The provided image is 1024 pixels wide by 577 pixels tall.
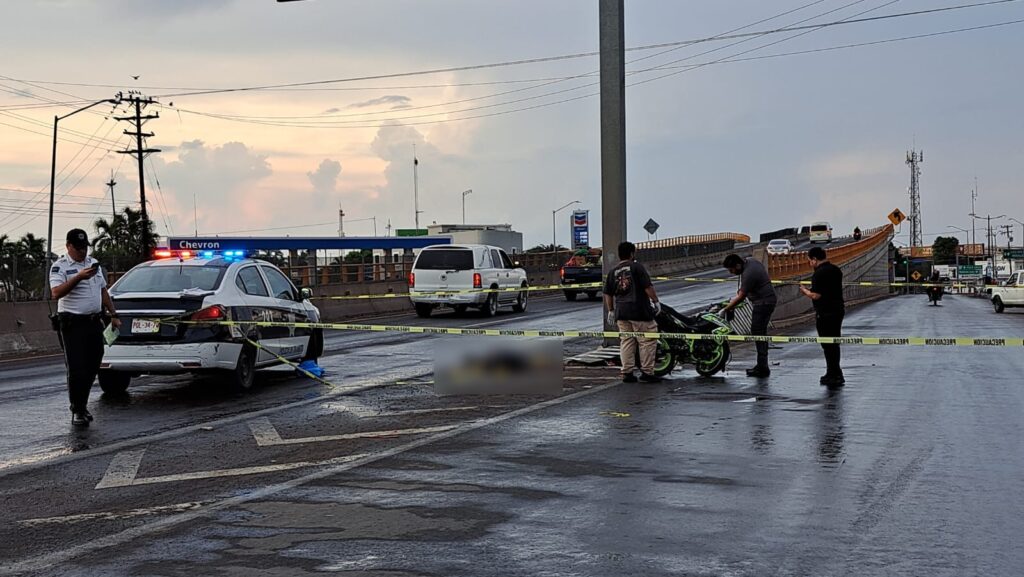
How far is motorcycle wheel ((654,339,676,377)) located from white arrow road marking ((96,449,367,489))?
21.6ft

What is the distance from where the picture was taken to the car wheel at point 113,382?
13008 millimetres

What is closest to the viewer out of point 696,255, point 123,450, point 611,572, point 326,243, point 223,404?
point 611,572

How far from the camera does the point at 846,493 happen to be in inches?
287

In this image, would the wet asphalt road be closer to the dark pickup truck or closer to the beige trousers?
the beige trousers

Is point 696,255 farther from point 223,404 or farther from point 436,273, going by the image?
point 223,404

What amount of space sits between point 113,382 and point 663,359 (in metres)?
6.94

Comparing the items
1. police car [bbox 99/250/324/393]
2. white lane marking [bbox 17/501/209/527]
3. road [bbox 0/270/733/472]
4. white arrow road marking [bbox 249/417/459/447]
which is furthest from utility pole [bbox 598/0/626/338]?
white lane marking [bbox 17/501/209/527]

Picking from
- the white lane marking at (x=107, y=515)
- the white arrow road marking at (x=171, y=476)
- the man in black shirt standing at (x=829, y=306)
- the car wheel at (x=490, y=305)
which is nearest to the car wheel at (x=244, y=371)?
the white arrow road marking at (x=171, y=476)

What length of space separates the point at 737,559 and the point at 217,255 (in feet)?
33.7

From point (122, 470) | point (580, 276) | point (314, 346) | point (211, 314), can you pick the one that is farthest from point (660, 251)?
point (122, 470)

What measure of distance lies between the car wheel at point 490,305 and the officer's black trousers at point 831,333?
1739cm

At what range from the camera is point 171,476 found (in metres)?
8.04

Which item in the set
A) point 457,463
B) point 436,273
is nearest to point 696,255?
point 436,273

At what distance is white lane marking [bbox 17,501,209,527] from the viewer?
6.65m
